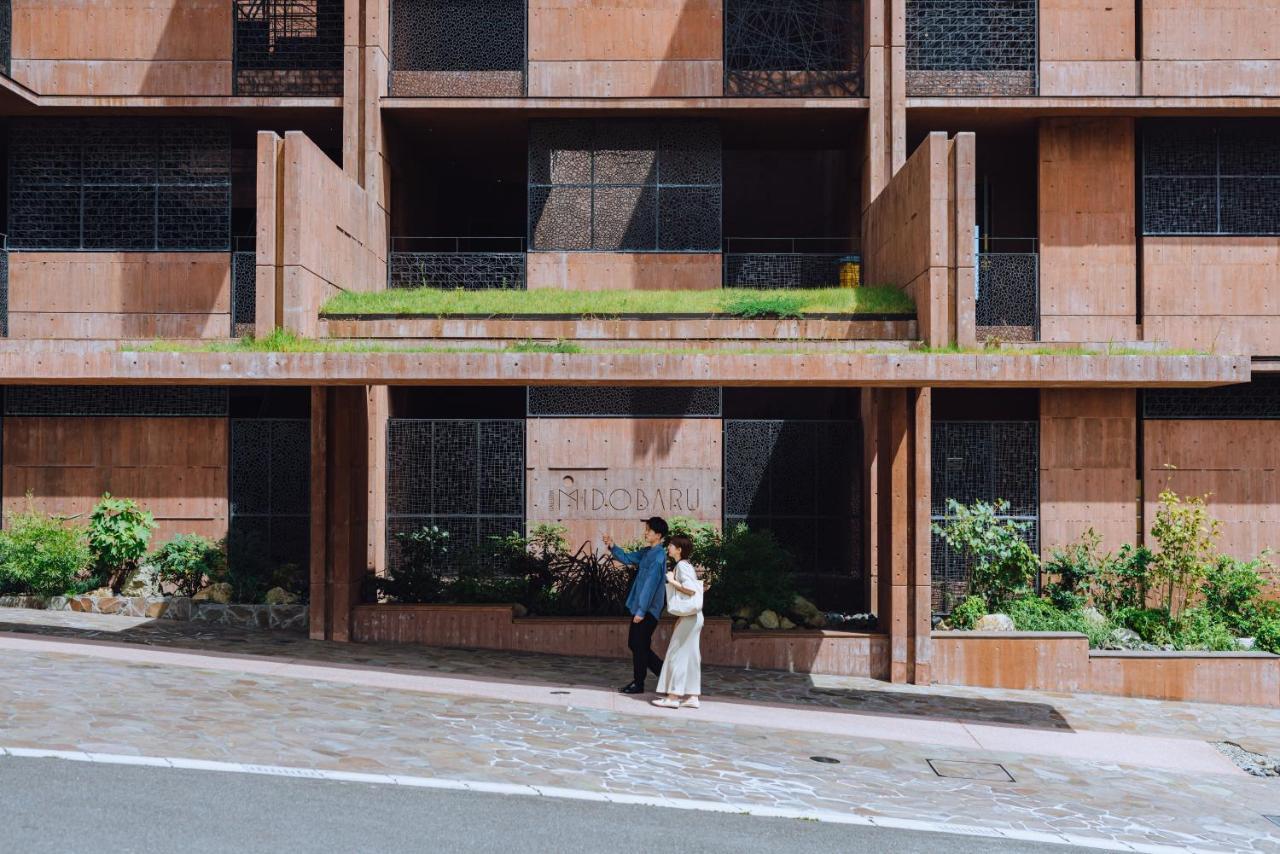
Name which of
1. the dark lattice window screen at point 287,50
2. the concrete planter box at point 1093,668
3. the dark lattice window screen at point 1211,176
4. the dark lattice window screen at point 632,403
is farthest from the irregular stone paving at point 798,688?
the dark lattice window screen at point 287,50

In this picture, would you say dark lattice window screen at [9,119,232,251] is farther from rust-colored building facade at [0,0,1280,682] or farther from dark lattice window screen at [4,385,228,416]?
dark lattice window screen at [4,385,228,416]

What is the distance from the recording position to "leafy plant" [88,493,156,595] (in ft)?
58.7

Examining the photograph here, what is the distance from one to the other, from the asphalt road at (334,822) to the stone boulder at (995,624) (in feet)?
27.9

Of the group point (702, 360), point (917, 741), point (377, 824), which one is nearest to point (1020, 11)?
point (702, 360)

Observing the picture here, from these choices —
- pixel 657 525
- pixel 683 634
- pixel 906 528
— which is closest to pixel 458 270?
pixel 906 528

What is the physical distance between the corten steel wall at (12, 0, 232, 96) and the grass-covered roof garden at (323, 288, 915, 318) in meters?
5.38

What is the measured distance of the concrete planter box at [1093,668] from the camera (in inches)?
620

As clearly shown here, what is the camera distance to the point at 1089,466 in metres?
20.2

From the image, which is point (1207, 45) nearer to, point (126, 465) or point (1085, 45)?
point (1085, 45)

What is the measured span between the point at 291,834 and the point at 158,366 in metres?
6.95

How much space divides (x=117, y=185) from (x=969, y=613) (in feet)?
48.5

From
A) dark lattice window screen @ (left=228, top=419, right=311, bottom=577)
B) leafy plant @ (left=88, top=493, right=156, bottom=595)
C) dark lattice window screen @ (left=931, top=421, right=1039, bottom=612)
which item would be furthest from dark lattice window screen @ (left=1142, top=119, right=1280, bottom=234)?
leafy plant @ (left=88, top=493, right=156, bottom=595)

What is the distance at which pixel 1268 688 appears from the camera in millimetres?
16016

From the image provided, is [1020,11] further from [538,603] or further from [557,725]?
[557,725]
